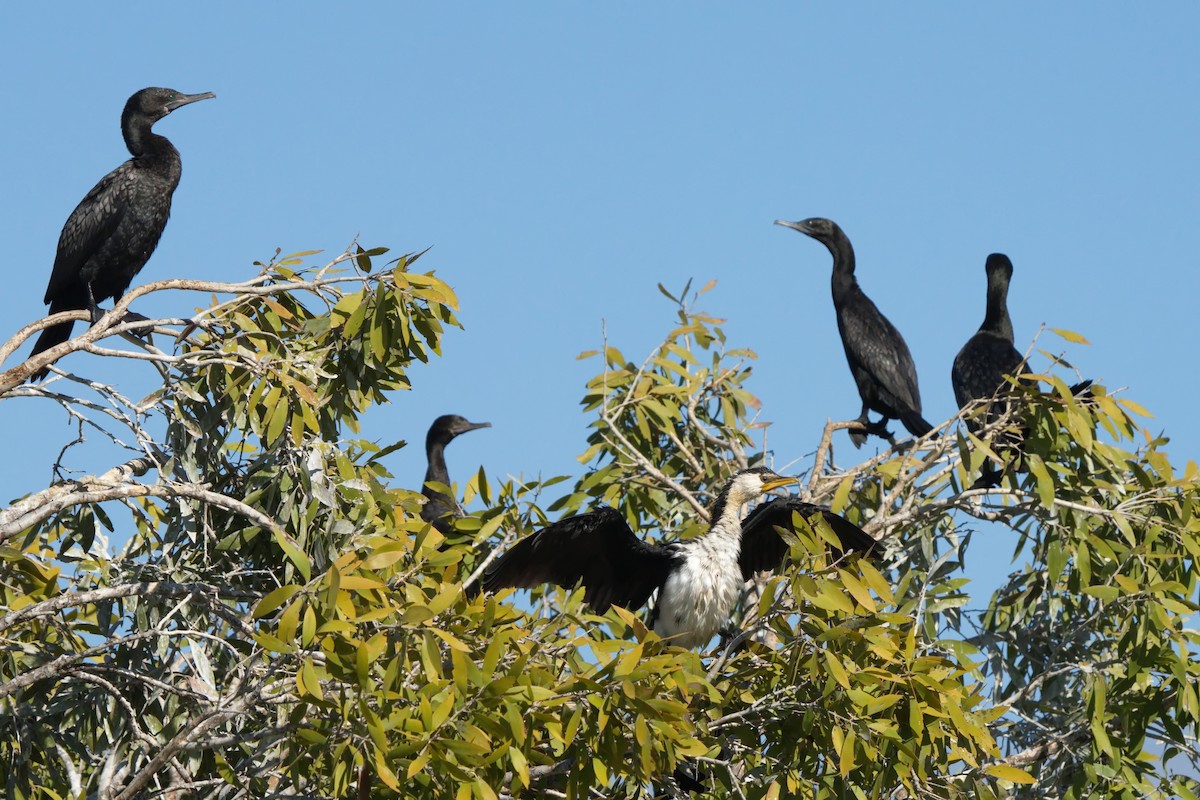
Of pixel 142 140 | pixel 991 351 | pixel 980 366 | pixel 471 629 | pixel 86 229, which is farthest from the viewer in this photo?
pixel 991 351

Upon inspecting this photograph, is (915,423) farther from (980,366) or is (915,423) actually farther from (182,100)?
(182,100)

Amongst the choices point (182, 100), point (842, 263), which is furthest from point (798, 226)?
point (182, 100)

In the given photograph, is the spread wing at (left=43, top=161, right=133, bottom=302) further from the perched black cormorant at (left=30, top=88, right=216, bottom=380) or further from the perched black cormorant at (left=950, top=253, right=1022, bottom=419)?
the perched black cormorant at (left=950, top=253, right=1022, bottom=419)

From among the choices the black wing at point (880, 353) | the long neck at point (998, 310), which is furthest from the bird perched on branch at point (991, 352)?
the black wing at point (880, 353)

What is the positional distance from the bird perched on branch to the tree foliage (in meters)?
1.46

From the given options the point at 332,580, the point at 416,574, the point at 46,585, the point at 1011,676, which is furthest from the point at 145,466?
the point at 1011,676

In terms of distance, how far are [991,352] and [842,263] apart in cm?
178

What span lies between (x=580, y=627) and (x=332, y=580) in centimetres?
129

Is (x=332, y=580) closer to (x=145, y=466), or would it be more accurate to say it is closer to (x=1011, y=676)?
(x=145, y=466)

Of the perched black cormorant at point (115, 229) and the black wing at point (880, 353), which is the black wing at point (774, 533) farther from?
the perched black cormorant at point (115, 229)

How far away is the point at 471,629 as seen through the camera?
420 centimetres

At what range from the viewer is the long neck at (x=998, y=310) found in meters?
8.85

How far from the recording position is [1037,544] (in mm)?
6062

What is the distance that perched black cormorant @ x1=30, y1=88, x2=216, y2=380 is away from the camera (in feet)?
24.2
